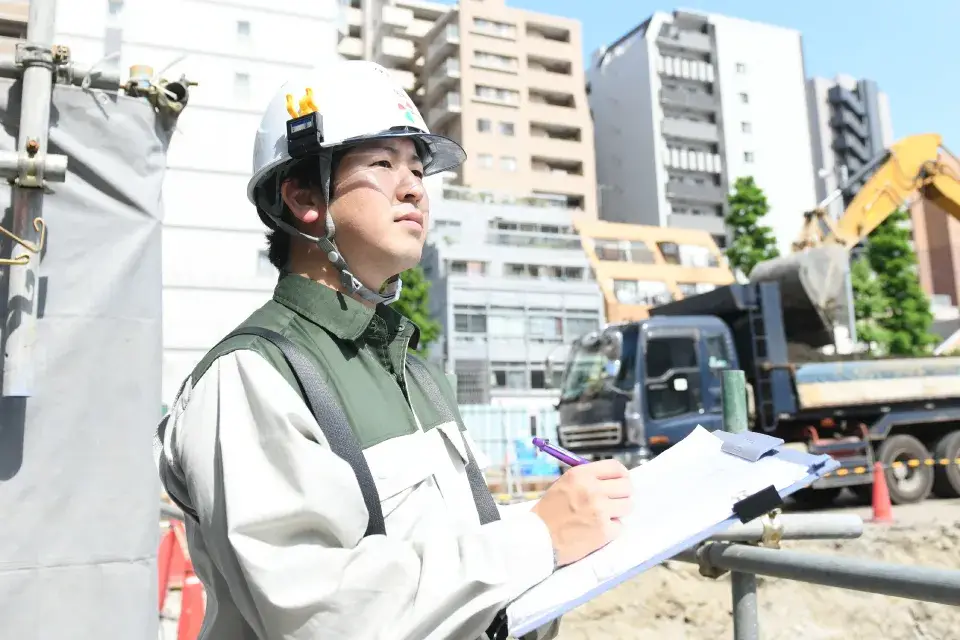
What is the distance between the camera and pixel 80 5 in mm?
29594

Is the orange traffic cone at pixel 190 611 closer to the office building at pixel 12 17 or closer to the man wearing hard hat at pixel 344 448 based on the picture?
the man wearing hard hat at pixel 344 448

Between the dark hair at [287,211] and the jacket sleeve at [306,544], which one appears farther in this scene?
the dark hair at [287,211]

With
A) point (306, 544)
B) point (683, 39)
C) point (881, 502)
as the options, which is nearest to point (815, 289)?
point (881, 502)

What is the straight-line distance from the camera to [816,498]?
38.7 feet

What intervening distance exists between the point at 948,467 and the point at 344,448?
41.1ft

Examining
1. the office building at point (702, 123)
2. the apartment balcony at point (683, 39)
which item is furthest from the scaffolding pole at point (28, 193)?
the apartment balcony at point (683, 39)

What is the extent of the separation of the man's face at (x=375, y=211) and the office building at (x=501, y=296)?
2984 centimetres

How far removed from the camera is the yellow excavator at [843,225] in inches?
457

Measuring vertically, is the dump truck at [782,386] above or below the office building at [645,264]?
below

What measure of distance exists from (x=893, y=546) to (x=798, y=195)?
2112 inches

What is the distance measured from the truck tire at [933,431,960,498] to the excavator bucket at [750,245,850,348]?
2176 millimetres

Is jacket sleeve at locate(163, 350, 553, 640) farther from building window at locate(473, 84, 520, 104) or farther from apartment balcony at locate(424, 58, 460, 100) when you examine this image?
apartment balcony at locate(424, 58, 460, 100)

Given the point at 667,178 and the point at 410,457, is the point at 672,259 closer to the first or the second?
the point at 667,178

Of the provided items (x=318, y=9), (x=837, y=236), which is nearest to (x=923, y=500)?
(x=837, y=236)
